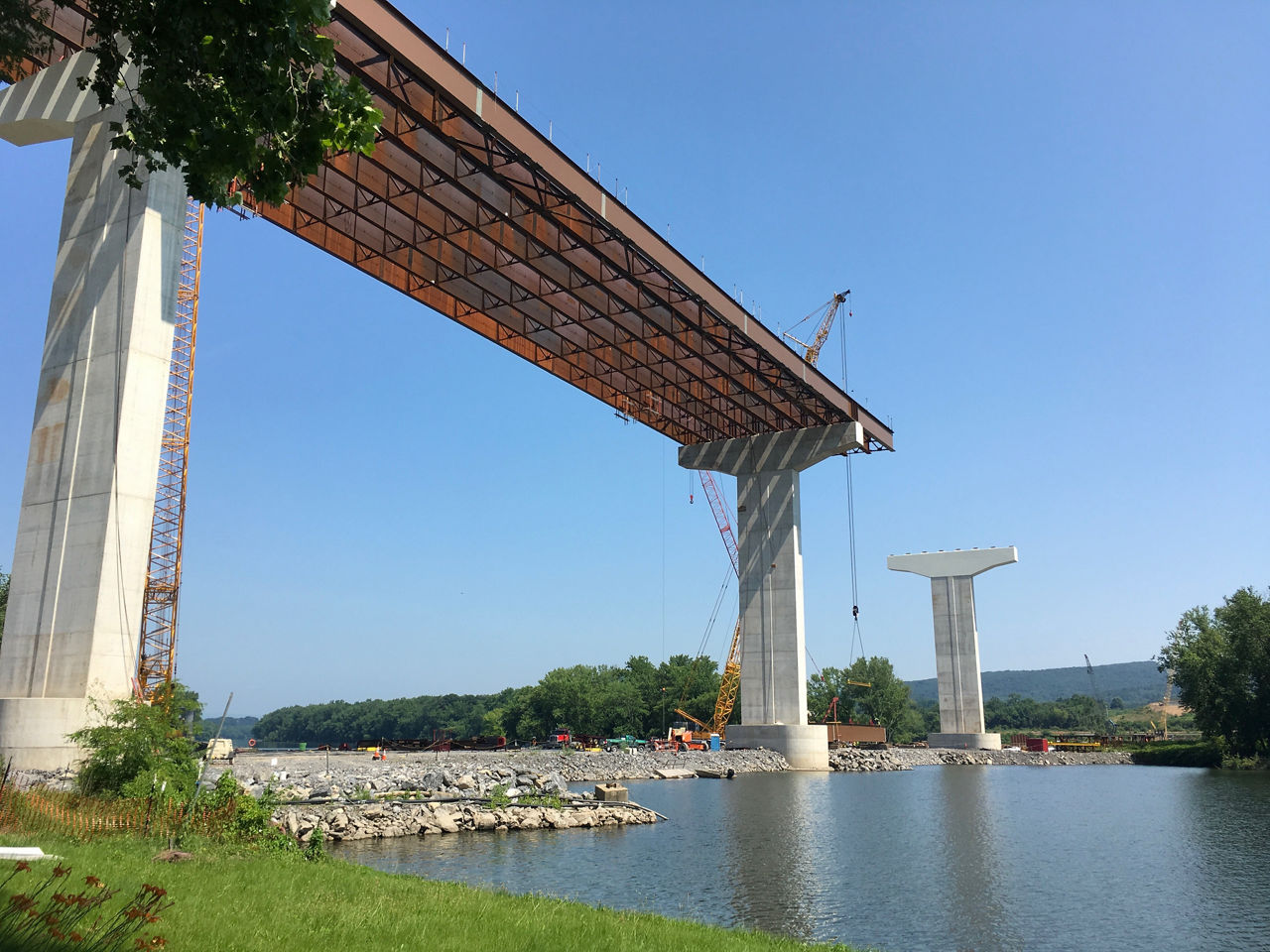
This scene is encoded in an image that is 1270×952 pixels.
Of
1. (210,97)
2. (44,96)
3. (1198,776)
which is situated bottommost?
(1198,776)

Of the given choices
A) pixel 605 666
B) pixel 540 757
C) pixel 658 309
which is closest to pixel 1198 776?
pixel 540 757

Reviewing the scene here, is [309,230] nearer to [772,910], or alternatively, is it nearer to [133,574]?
[133,574]

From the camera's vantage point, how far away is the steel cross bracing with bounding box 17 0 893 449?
31.3 m

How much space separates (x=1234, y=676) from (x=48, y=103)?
89.9 meters

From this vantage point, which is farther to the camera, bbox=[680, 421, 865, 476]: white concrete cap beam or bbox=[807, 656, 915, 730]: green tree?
bbox=[807, 656, 915, 730]: green tree

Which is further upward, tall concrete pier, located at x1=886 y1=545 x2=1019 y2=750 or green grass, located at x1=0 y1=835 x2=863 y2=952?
tall concrete pier, located at x1=886 y1=545 x2=1019 y2=750

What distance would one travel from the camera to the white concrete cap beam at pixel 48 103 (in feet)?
94.8

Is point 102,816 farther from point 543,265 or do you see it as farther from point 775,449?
point 775,449

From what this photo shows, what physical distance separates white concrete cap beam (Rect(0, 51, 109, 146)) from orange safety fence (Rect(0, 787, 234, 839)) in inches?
841

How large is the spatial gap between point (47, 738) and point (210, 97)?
914 inches

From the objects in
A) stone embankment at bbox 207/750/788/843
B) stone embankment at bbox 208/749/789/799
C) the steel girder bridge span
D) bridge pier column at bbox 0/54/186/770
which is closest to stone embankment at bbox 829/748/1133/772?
the steel girder bridge span

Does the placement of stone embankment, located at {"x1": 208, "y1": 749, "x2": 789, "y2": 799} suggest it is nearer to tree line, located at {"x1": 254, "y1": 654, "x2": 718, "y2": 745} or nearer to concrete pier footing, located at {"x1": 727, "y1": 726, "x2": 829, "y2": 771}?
concrete pier footing, located at {"x1": 727, "y1": 726, "x2": 829, "y2": 771}

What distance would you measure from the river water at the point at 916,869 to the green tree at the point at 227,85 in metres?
14.2

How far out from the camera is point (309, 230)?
133ft
